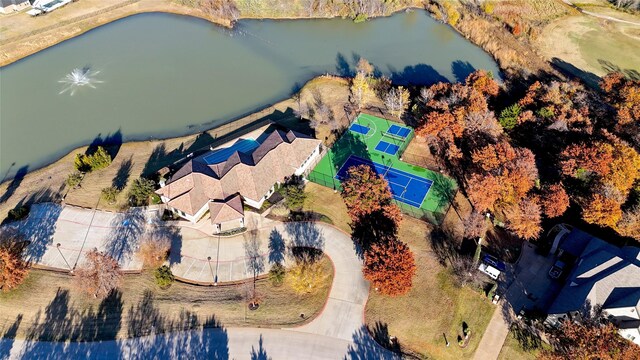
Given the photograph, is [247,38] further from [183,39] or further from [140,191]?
[140,191]

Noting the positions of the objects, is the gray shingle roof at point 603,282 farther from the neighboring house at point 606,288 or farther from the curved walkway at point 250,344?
the curved walkway at point 250,344

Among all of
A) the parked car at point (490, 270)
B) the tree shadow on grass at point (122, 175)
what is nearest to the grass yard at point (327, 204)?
the parked car at point (490, 270)

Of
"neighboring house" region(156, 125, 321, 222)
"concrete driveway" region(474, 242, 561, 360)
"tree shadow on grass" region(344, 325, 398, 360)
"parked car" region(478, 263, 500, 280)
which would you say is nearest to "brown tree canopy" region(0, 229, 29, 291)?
"neighboring house" region(156, 125, 321, 222)

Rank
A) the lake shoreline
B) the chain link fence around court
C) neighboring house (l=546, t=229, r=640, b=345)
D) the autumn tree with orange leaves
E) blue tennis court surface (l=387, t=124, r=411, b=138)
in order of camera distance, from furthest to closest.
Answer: the lake shoreline
blue tennis court surface (l=387, t=124, r=411, b=138)
the autumn tree with orange leaves
the chain link fence around court
neighboring house (l=546, t=229, r=640, b=345)

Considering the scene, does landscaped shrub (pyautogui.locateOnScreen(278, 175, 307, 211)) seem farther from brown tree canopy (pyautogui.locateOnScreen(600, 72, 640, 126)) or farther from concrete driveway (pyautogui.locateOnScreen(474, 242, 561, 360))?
brown tree canopy (pyautogui.locateOnScreen(600, 72, 640, 126))

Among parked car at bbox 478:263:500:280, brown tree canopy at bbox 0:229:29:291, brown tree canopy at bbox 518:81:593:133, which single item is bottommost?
brown tree canopy at bbox 0:229:29:291

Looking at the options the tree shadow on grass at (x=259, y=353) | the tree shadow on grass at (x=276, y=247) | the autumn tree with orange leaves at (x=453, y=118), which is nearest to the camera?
the tree shadow on grass at (x=259, y=353)
